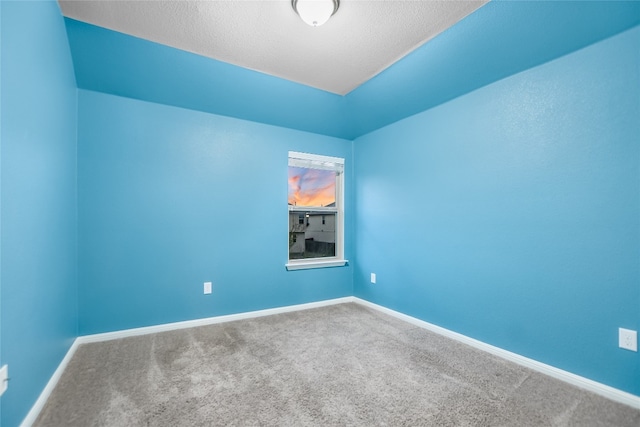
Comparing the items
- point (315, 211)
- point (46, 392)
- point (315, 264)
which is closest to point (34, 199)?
point (46, 392)

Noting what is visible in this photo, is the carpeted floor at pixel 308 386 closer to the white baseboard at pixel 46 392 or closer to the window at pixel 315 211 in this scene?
the white baseboard at pixel 46 392

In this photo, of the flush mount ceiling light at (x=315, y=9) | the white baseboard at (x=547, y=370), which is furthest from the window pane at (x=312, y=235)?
the flush mount ceiling light at (x=315, y=9)

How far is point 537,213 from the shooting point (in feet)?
6.57

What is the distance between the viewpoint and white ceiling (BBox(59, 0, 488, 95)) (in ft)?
5.87

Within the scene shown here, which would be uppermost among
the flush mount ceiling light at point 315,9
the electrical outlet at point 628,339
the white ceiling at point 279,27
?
the white ceiling at point 279,27

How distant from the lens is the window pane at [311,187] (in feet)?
11.5

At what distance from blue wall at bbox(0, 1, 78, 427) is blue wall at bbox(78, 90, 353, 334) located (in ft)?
0.93

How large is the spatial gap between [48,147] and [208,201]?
132 cm

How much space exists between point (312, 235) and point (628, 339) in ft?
9.71

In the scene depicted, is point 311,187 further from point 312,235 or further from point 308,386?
point 308,386

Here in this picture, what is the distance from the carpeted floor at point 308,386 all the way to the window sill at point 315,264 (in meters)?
0.91

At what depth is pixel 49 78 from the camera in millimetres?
1723

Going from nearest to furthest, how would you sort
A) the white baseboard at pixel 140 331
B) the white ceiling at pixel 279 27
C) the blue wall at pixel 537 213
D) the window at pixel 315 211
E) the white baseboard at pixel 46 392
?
the white baseboard at pixel 46 392 → the white baseboard at pixel 140 331 → the blue wall at pixel 537 213 → the white ceiling at pixel 279 27 → the window at pixel 315 211

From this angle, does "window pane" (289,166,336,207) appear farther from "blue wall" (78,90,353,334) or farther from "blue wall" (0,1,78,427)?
"blue wall" (0,1,78,427)
